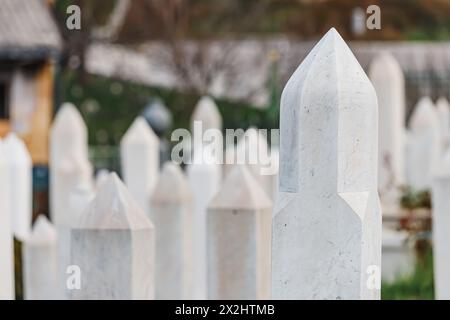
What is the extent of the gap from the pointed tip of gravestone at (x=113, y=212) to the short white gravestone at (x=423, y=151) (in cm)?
568

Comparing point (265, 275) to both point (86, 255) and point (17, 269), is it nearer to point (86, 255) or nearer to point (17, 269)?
point (86, 255)

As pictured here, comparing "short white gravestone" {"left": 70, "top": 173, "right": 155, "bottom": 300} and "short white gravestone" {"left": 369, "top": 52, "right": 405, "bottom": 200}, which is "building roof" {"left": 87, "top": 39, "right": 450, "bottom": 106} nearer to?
"short white gravestone" {"left": 369, "top": 52, "right": 405, "bottom": 200}

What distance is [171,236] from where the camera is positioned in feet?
18.1

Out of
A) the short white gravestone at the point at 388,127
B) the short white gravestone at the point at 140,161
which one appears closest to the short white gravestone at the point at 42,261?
the short white gravestone at the point at 140,161

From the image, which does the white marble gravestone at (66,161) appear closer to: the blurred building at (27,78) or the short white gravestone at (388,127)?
the short white gravestone at (388,127)

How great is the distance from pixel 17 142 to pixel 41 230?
200 centimetres

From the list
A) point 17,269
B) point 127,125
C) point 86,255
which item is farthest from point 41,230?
point 127,125

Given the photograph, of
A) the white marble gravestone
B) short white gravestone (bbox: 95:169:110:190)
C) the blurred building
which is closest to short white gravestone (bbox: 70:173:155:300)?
short white gravestone (bbox: 95:169:110:190)

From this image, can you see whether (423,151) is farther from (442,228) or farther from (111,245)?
(111,245)

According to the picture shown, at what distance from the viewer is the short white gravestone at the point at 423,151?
9.41 meters

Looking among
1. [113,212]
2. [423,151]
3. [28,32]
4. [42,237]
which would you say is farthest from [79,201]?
[28,32]

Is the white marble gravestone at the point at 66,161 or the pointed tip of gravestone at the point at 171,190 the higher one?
the white marble gravestone at the point at 66,161

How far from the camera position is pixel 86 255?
143 inches

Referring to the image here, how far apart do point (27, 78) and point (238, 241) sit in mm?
10819
